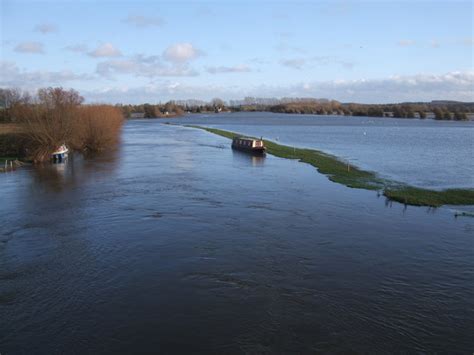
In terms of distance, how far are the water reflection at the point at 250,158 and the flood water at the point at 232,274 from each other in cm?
1803

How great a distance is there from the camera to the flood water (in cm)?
1240

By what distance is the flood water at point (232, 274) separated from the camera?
40.7 ft

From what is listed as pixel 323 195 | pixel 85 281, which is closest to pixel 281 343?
pixel 85 281

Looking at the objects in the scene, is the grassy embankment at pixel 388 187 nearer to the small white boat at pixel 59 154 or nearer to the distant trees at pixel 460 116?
the small white boat at pixel 59 154

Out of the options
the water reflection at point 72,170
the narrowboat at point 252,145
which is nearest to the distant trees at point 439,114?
the narrowboat at point 252,145

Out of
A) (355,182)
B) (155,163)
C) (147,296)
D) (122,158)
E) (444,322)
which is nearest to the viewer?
(444,322)

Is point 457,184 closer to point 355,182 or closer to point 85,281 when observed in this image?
point 355,182

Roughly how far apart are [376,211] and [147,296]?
15.9m

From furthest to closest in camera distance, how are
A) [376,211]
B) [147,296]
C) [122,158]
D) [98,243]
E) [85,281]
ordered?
[122,158] < [376,211] < [98,243] < [85,281] < [147,296]

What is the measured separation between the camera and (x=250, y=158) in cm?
5191

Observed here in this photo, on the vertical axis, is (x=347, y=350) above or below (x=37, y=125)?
below

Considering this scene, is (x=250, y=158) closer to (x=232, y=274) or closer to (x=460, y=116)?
(x=232, y=274)

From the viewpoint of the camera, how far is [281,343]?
11938 millimetres

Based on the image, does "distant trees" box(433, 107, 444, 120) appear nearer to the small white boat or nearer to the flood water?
the small white boat
